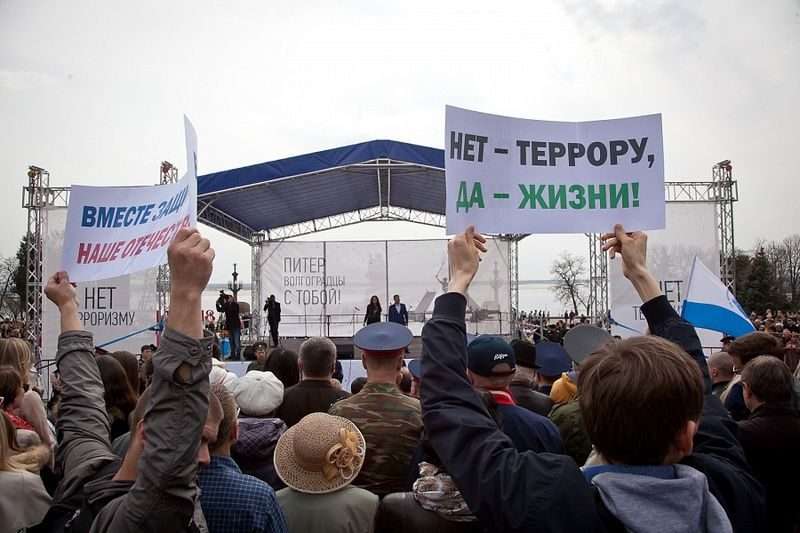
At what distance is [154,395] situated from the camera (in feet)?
5.21

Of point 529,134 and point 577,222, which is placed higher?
point 529,134

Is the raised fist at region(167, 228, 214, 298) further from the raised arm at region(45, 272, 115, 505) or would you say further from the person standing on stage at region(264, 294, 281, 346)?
the person standing on stage at region(264, 294, 281, 346)

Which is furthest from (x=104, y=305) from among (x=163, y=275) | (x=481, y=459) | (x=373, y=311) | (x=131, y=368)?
(x=481, y=459)

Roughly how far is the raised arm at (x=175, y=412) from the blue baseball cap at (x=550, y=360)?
182 inches

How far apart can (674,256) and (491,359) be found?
14.9 metres

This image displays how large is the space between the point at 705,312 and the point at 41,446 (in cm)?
589

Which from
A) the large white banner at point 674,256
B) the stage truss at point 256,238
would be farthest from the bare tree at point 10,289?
the large white banner at point 674,256

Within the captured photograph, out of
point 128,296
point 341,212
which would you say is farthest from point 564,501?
point 341,212

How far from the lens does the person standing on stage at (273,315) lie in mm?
20453

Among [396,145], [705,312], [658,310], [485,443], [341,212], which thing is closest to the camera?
[485,443]

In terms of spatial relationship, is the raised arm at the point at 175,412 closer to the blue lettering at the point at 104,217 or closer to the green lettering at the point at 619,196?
the green lettering at the point at 619,196

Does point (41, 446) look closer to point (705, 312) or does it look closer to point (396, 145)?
point (705, 312)

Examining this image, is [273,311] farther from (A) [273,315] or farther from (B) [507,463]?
(B) [507,463]

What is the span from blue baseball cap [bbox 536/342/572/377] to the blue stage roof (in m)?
12.2
